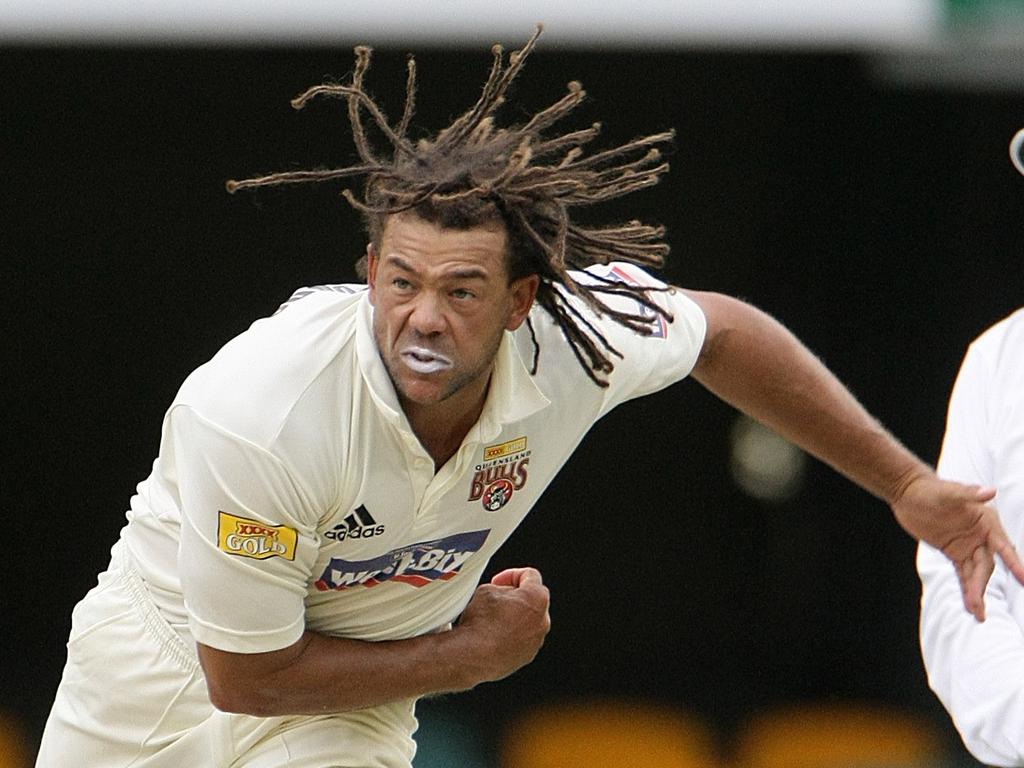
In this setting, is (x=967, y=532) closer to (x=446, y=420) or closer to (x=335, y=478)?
(x=446, y=420)

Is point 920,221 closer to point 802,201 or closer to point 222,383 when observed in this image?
point 802,201

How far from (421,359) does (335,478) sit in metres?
0.25

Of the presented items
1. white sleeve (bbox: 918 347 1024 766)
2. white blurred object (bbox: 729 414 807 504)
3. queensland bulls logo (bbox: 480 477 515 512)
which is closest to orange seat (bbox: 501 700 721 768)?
white blurred object (bbox: 729 414 807 504)

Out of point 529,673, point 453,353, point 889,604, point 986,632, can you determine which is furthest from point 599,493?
point 453,353

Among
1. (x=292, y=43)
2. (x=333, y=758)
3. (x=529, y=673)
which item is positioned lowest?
(x=529, y=673)

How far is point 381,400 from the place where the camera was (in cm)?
313

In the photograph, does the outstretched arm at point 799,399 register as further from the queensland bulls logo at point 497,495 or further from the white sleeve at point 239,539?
the white sleeve at point 239,539

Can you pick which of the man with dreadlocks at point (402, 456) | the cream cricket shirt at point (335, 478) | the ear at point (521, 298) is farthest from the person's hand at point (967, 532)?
the ear at point (521, 298)

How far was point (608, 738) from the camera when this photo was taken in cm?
725

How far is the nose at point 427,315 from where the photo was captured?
3061 millimetres

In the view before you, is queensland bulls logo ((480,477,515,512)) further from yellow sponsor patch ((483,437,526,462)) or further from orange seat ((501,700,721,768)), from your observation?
orange seat ((501,700,721,768))

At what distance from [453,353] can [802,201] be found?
172 inches

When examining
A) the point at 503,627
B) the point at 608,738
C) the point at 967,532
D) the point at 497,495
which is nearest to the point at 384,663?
the point at 503,627

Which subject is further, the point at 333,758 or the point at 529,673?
the point at 529,673
